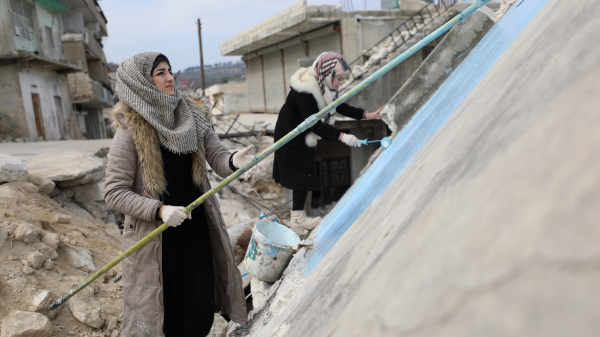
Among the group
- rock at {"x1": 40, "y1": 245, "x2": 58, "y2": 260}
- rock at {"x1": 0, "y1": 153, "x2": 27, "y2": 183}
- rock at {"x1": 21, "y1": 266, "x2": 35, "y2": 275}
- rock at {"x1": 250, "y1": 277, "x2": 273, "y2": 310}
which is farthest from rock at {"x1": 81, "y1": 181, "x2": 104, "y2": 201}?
rock at {"x1": 250, "y1": 277, "x2": 273, "y2": 310}

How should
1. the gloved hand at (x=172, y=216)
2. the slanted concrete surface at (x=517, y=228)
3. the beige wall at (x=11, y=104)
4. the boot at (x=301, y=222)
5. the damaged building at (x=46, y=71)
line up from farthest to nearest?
the damaged building at (x=46, y=71) < the beige wall at (x=11, y=104) < the boot at (x=301, y=222) < the gloved hand at (x=172, y=216) < the slanted concrete surface at (x=517, y=228)

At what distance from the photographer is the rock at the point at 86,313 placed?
2.70m

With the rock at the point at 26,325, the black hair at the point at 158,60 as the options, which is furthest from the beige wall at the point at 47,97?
the black hair at the point at 158,60

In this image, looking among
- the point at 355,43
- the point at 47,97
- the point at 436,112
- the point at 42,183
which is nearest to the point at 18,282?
the point at 42,183

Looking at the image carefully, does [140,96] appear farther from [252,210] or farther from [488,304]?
[252,210]

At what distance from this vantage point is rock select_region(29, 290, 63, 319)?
256cm

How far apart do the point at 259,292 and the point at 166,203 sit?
122 centimetres

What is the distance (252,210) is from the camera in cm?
950

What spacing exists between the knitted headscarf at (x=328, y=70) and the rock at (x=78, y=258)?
243cm

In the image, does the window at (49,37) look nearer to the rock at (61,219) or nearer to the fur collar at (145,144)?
the rock at (61,219)

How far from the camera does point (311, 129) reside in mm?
3488

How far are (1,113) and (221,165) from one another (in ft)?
49.1

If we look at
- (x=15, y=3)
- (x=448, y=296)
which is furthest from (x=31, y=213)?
(x=15, y=3)

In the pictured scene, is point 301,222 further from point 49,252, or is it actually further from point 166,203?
point 49,252
